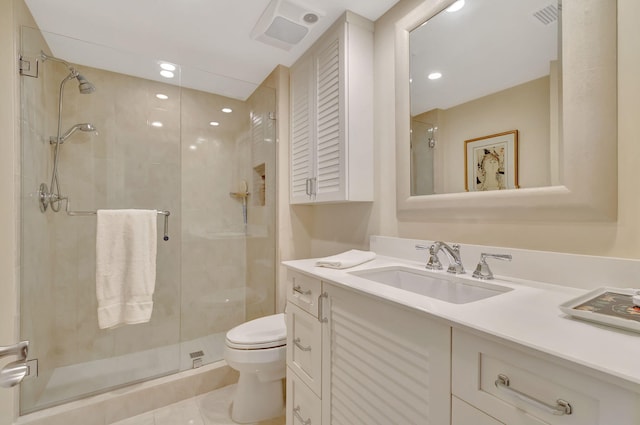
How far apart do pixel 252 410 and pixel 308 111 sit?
1.90 m

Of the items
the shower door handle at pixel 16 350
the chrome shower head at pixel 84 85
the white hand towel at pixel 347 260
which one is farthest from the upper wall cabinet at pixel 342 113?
the chrome shower head at pixel 84 85

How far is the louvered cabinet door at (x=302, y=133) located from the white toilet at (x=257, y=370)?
36.4 inches

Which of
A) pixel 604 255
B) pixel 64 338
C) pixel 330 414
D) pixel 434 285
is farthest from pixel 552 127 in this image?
pixel 64 338

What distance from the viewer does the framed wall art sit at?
3.63 feet

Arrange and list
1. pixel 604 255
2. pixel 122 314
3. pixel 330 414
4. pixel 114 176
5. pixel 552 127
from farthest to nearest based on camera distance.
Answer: pixel 114 176 < pixel 122 314 < pixel 330 414 < pixel 552 127 < pixel 604 255

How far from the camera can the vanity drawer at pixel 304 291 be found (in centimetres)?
122

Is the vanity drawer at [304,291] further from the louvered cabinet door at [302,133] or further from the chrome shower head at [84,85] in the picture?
the chrome shower head at [84,85]

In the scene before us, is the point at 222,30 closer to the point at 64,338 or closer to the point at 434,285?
the point at 434,285

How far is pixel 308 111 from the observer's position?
194 cm

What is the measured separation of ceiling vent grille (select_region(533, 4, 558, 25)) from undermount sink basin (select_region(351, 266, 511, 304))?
3.11 ft

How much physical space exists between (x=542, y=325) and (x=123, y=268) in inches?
82.7

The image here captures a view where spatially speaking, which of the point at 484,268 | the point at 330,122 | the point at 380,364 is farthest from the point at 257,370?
the point at 330,122

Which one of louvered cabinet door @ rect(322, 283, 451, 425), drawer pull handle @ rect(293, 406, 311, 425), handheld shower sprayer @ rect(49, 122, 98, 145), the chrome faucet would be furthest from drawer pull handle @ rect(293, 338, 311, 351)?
handheld shower sprayer @ rect(49, 122, 98, 145)

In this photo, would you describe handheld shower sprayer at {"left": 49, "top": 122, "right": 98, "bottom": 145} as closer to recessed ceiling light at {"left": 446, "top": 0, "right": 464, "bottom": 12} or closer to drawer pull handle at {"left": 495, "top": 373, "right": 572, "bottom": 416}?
recessed ceiling light at {"left": 446, "top": 0, "right": 464, "bottom": 12}
